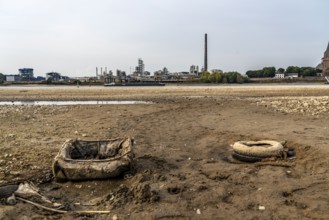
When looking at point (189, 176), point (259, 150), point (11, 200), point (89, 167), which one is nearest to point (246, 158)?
point (259, 150)

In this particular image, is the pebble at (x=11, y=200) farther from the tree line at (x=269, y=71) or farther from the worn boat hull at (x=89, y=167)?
the tree line at (x=269, y=71)

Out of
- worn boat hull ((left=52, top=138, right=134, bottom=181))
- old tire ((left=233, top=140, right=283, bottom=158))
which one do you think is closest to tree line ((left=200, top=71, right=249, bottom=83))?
old tire ((left=233, top=140, right=283, bottom=158))

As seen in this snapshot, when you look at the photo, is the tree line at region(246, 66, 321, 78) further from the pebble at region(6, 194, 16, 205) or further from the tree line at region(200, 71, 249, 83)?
the pebble at region(6, 194, 16, 205)

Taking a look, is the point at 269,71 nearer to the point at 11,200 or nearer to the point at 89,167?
the point at 89,167

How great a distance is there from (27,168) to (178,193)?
414 centimetres

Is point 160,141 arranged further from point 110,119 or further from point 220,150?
point 110,119

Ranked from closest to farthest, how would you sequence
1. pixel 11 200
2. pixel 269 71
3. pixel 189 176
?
1. pixel 11 200
2. pixel 189 176
3. pixel 269 71

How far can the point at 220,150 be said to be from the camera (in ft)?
36.0

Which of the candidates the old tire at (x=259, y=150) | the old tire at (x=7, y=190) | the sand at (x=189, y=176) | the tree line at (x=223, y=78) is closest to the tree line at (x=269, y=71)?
the tree line at (x=223, y=78)

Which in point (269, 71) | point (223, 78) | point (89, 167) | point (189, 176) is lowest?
point (189, 176)

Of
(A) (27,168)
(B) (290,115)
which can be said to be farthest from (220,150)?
(B) (290,115)

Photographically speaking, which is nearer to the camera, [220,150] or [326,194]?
[326,194]

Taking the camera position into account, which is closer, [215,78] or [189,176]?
[189,176]

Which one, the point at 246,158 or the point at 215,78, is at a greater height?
the point at 215,78
